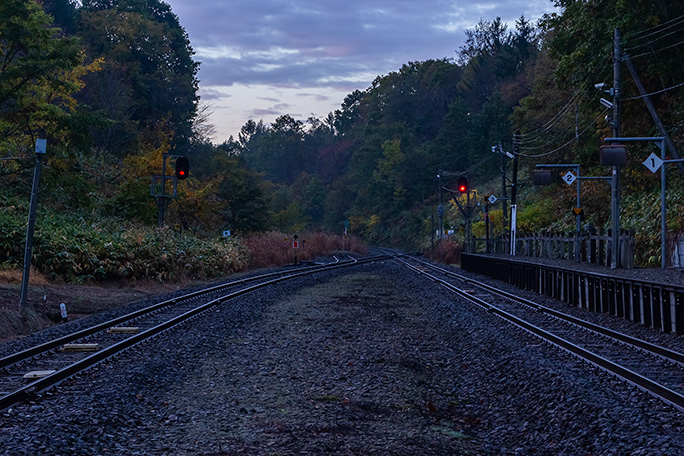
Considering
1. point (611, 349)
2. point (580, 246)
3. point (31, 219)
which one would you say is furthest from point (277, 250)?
point (611, 349)

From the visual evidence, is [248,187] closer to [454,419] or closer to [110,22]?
[110,22]

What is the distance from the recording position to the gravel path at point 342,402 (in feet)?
19.4

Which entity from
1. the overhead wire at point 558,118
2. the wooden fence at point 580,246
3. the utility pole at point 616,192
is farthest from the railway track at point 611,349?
the overhead wire at point 558,118


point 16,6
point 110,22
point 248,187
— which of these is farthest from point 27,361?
point 110,22

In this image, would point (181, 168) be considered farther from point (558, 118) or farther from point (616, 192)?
point (558, 118)

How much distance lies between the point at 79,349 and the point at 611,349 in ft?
26.9

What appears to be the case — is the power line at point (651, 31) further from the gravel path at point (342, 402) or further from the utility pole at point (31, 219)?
the utility pole at point (31, 219)

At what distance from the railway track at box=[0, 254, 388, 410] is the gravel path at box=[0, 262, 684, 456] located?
8.6 inches

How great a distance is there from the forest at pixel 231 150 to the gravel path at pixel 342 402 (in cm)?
732

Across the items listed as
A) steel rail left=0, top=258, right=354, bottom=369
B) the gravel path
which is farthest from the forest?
the gravel path

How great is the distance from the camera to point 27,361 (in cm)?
935

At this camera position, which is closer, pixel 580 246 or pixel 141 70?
pixel 580 246

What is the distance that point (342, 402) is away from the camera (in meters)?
7.38

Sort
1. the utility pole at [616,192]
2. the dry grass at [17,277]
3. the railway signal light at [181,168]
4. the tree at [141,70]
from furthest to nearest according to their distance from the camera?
the tree at [141,70] → the railway signal light at [181,168] → the utility pole at [616,192] → the dry grass at [17,277]
